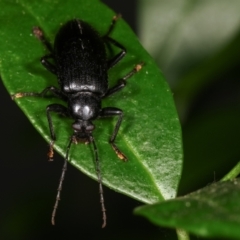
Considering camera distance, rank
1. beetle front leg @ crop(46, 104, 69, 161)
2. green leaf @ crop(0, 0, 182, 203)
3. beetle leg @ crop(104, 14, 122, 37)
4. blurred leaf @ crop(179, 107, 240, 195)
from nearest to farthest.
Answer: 1. green leaf @ crop(0, 0, 182, 203)
2. beetle front leg @ crop(46, 104, 69, 161)
3. beetle leg @ crop(104, 14, 122, 37)
4. blurred leaf @ crop(179, 107, 240, 195)

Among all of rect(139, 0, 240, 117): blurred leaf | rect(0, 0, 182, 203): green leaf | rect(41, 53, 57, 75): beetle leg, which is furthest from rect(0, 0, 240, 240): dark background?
rect(41, 53, 57, 75): beetle leg

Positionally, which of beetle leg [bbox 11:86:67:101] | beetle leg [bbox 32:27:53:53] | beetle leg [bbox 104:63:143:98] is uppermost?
beetle leg [bbox 32:27:53:53]

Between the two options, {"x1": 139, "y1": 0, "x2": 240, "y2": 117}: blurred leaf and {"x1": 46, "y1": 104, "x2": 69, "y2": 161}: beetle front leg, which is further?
{"x1": 139, "y1": 0, "x2": 240, "y2": 117}: blurred leaf

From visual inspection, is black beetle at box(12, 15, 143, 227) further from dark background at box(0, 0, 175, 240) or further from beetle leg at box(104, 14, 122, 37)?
dark background at box(0, 0, 175, 240)

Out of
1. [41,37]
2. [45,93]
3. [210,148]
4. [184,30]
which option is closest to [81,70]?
[41,37]

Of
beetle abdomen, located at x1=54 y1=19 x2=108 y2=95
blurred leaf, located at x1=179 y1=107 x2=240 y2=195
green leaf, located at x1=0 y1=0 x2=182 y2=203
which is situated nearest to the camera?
green leaf, located at x1=0 y1=0 x2=182 y2=203

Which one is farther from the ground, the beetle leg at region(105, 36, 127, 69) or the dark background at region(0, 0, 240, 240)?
the beetle leg at region(105, 36, 127, 69)

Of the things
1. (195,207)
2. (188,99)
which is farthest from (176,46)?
(195,207)
